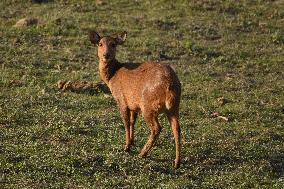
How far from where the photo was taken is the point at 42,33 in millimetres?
22609

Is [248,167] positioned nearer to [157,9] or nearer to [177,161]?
[177,161]

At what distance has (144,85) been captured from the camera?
39.1 feet

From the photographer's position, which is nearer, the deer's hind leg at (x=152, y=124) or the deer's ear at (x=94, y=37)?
the deer's hind leg at (x=152, y=124)

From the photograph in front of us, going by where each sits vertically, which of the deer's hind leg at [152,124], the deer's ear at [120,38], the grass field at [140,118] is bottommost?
the grass field at [140,118]

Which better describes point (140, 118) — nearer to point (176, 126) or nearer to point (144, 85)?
point (144, 85)

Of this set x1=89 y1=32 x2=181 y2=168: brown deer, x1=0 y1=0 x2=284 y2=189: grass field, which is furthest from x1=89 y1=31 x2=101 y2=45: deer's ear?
x1=0 y1=0 x2=284 y2=189: grass field

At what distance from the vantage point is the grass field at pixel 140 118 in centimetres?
1153

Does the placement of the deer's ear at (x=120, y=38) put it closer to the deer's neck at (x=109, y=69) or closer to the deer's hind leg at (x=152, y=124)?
the deer's neck at (x=109, y=69)

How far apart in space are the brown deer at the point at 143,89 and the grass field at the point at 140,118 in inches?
26.1

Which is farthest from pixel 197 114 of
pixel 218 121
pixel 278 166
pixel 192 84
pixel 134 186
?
pixel 134 186

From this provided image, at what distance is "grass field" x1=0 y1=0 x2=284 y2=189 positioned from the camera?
11531mm

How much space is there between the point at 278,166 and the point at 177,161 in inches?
84.6

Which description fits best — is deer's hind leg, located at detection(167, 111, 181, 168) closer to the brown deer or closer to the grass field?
the brown deer

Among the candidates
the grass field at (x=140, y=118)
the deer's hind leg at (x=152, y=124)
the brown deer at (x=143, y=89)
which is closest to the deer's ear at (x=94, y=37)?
the brown deer at (x=143, y=89)
